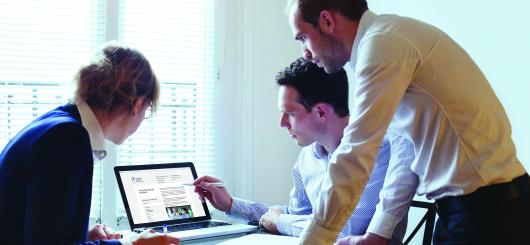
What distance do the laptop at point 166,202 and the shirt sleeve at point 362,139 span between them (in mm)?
848

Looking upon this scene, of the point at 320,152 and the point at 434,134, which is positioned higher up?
the point at 434,134

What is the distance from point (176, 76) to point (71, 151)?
167 cm

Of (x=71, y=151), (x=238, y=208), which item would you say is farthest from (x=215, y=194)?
(x=71, y=151)

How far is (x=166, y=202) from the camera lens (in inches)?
80.3

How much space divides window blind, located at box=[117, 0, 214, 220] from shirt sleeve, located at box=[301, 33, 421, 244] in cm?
171

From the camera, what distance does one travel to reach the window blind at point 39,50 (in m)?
2.40

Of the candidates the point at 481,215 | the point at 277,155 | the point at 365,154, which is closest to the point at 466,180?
the point at 481,215

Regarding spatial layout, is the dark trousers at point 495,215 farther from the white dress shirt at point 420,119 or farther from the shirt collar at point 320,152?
the shirt collar at point 320,152

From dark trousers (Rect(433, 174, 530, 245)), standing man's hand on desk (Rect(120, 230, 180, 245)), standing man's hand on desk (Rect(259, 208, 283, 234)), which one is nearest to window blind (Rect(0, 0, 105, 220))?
standing man's hand on desk (Rect(259, 208, 283, 234))

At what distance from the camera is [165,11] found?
2789 mm

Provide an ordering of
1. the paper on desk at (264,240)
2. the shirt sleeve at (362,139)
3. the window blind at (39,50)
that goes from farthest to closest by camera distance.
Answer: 1. the window blind at (39,50)
2. the paper on desk at (264,240)
3. the shirt sleeve at (362,139)

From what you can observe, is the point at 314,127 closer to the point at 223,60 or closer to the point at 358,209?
the point at 358,209

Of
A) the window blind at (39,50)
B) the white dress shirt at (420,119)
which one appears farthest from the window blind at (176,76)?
the white dress shirt at (420,119)

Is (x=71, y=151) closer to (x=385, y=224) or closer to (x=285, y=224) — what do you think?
(x=385, y=224)
